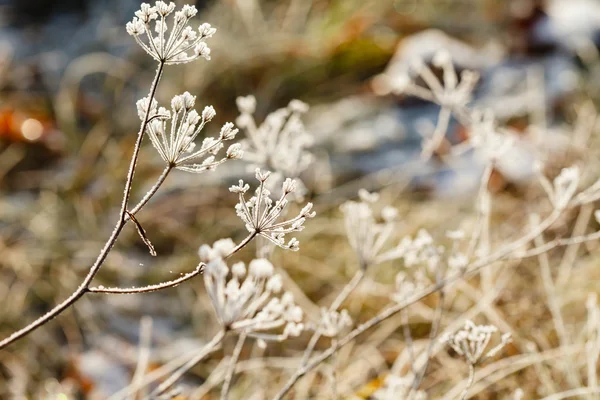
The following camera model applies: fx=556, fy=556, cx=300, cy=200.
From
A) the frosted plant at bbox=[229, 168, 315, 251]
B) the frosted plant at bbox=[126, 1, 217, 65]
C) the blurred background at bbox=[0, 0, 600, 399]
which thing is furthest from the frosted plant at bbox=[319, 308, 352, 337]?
the blurred background at bbox=[0, 0, 600, 399]

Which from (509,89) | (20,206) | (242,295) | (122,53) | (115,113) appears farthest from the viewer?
(122,53)

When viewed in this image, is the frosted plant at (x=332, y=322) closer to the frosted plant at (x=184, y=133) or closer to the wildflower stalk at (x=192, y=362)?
the wildflower stalk at (x=192, y=362)

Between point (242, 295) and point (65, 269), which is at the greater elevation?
point (242, 295)

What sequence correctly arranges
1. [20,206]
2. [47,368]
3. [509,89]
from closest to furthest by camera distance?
[47,368]
[20,206]
[509,89]

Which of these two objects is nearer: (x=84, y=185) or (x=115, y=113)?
(x=84, y=185)

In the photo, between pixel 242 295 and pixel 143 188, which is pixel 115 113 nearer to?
pixel 143 188

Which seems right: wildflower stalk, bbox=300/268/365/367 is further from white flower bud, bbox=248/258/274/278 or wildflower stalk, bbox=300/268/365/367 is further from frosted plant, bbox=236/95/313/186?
white flower bud, bbox=248/258/274/278

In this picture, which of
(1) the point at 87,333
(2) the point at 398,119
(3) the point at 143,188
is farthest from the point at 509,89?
(1) the point at 87,333

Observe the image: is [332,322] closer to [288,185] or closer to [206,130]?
[288,185]

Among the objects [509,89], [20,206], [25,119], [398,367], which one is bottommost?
[509,89]
